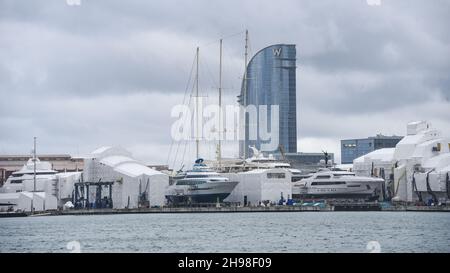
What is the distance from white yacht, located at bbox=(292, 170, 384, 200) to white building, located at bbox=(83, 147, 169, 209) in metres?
16.8

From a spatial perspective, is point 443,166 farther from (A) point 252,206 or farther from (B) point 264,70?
(B) point 264,70

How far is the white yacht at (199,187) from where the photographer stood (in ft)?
242

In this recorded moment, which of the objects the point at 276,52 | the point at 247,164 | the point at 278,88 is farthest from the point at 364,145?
the point at 247,164

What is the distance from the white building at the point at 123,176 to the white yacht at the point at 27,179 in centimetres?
566

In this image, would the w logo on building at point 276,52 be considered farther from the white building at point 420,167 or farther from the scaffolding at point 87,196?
the scaffolding at point 87,196

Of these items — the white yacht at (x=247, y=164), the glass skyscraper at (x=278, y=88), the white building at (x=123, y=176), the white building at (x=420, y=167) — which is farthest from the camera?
the glass skyscraper at (x=278, y=88)

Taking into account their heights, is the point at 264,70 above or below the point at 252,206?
above

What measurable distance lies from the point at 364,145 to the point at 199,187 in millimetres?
29243

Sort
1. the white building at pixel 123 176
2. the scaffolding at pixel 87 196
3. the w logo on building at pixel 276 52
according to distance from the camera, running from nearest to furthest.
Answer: the white building at pixel 123 176 → the scaffolding at pixel 87 196 → the w logo on building at pixel 276 52

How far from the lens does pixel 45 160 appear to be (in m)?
90.6

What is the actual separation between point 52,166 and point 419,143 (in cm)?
3911

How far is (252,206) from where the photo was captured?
70.6 meters

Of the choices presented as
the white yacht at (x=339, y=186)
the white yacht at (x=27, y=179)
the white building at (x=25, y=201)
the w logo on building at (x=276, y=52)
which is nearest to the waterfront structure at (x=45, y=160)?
the white yacht at (x=27, y=179)
